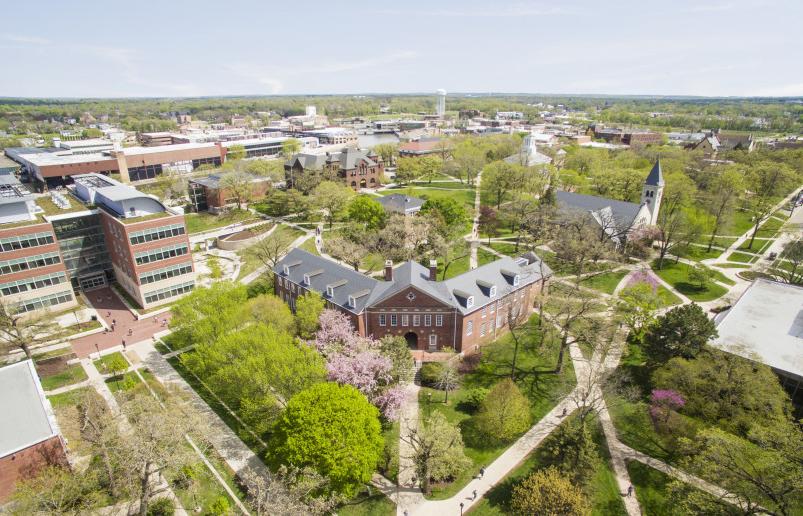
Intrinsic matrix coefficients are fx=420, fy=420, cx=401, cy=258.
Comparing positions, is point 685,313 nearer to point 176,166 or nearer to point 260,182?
point 260,182

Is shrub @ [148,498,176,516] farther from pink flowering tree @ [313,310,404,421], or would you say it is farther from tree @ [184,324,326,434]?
pink flowering tree @ [313,310,404,421]

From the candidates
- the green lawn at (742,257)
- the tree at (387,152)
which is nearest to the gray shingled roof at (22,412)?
the green lawn at (742,257)

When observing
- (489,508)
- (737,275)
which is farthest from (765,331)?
(489,508)

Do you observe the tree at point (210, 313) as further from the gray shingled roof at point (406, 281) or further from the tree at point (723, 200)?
the tree at point (723, 200)

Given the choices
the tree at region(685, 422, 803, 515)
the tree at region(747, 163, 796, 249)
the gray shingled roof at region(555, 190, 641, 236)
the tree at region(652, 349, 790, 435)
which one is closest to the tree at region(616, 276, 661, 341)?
the tree at region(652, 349, 790, 435)

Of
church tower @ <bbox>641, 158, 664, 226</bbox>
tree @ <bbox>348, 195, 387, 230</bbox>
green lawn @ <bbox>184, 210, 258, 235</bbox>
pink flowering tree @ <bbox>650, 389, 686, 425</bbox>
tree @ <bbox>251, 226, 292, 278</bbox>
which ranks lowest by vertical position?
pink flowering tree @ <bbox>650, 389, 686, 425</bbox>

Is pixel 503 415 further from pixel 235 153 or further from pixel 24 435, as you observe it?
pixel 235 153

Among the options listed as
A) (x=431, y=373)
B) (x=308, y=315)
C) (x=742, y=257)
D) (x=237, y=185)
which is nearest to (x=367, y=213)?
(x=237, y=185)
